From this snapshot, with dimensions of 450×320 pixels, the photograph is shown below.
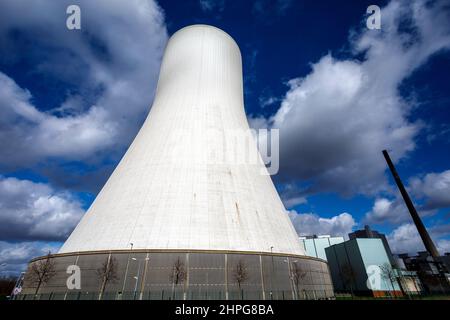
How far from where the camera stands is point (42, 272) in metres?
15.4

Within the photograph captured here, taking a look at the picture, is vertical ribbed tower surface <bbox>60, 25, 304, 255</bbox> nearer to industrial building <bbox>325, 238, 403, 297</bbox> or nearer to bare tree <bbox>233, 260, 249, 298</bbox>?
bare tree <bbox>233, 260, 249, 298</bbox>

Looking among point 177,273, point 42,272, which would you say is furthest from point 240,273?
point 42,272

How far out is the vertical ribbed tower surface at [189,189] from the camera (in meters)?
15.3

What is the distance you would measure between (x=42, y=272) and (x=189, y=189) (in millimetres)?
10381

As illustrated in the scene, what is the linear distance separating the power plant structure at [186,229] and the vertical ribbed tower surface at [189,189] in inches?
2.9

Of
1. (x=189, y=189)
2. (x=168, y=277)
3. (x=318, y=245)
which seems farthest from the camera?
(x=318, y=245)

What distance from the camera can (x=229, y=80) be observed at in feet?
81.1

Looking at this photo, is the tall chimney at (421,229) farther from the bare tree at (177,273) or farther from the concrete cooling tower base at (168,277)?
the bare tree at (177,273)

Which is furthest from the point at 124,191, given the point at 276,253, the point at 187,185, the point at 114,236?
the point at 276,253

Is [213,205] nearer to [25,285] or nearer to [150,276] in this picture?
[150,276]

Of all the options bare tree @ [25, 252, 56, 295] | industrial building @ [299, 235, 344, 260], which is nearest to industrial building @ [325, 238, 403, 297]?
industrial building @ [299, 235, 344, 260]

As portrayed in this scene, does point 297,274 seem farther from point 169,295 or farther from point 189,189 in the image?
point 189,189

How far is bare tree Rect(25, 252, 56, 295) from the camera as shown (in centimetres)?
1514
